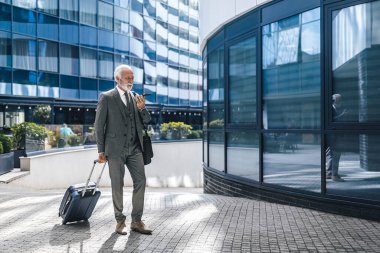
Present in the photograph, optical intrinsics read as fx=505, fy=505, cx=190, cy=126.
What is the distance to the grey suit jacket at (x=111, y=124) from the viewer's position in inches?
249

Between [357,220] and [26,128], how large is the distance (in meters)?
14.3

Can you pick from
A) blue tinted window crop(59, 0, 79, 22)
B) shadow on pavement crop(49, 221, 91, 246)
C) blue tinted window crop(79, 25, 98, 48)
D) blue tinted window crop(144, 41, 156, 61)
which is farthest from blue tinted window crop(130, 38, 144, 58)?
shadow on pavement crop(49, 221, 91, 246)

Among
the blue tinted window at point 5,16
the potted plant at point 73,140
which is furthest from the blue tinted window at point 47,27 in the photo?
the potted plant at point 73,140

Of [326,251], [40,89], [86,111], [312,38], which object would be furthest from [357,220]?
[86,111]

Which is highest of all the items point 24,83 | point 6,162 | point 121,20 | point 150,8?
point 150,8

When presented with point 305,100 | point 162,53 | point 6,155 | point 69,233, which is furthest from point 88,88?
point 69,233

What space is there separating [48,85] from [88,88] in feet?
12.3

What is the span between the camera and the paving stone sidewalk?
227 inches

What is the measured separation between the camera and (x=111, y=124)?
251 inches

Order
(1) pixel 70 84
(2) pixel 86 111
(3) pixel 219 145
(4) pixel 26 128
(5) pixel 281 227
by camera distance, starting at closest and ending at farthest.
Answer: (5) pixel 281 227 < (3) pixel 219 145 < (4) pixel 26 128 < (1) pixel 70 84 < (2) pixel 86 111

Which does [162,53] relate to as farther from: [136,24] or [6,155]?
[6,155]

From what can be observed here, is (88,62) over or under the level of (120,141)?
over

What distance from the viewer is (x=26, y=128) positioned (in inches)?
733

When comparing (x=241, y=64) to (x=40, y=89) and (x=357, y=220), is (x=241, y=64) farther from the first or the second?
(x=40, y=89)
